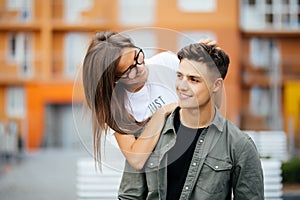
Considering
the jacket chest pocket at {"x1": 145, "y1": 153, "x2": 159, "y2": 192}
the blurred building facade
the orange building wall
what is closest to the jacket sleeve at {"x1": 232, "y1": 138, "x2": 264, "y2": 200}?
the jacket chest pocket at {"x1": 145, "y1": 153, "x2": 159, "y2": 192}

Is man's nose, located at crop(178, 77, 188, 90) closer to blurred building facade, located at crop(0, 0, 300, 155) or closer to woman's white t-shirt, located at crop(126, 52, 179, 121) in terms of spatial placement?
woman's white t-shirt, located at crop(126, 52, 179, 121)

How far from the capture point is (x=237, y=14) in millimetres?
22516

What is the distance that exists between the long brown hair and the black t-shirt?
6.2 inches

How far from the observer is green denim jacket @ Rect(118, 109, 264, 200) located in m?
2.36

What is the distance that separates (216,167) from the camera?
2.35 metres

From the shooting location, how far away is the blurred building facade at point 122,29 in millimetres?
22438

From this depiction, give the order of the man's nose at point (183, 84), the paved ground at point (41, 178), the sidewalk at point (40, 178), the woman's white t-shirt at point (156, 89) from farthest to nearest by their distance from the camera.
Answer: the sidewalk at point (40, 178) < the paved ground at point (41, 178) < the woman's white t-shirt at point (156, 89) < the man's nose at point (183, 84)

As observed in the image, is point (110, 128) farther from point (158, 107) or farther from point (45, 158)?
point (45, 158)

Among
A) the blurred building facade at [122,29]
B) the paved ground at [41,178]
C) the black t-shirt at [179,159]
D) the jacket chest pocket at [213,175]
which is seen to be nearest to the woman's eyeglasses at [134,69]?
the black t-shirt at [179,159]

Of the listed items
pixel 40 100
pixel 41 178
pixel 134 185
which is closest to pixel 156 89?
pixel 134 185

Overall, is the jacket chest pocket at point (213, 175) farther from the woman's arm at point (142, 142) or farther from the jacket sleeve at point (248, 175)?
the woman's arm at point (142, 142)

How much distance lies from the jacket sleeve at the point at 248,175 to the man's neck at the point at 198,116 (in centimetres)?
15

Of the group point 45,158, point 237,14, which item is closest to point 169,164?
point 45,158

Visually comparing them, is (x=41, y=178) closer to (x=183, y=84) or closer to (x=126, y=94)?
(x=126, y=94)
